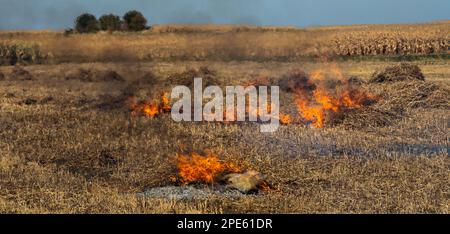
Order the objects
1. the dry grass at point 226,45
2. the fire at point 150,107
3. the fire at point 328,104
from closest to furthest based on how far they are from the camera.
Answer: the fire at point 328,104
the fire at point 150,107
the dry grass at point 226,45

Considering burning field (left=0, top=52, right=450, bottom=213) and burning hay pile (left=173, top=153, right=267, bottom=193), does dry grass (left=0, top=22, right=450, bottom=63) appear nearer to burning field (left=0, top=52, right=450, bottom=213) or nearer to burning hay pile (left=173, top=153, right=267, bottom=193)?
burning field (left=0, top=52, right=450, bottom=213)

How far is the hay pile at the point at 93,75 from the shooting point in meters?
33.7

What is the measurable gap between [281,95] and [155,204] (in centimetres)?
1765

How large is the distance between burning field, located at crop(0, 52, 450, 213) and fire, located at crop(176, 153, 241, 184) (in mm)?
26

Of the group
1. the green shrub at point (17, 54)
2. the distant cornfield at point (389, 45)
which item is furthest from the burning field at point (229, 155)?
the distant cornfield at point (389, 45)

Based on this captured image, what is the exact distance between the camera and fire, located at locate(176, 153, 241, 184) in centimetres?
1166

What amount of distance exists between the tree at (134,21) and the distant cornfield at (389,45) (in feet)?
85.6

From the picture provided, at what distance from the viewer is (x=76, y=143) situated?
1616 cm

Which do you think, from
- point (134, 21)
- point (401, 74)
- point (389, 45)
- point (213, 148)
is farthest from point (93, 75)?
point (134, 21)

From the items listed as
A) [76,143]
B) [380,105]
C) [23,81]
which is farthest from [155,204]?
[23,81]

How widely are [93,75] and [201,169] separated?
86.2 ft

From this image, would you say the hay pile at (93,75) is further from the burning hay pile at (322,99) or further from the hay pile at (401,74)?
the hay pile at (401,74)

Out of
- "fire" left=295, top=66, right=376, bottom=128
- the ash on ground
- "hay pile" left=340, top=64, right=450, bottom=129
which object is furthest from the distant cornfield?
the ash on ground
